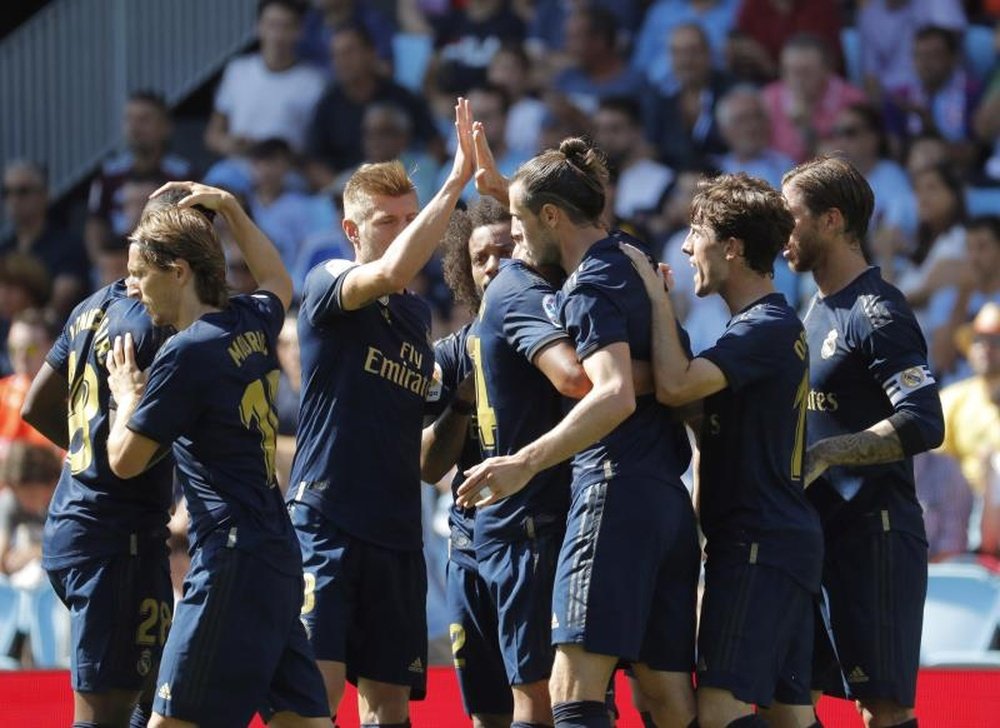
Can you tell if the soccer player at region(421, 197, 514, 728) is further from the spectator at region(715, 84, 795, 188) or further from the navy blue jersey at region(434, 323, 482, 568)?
the spectator at region(715, 84, 795, 188)

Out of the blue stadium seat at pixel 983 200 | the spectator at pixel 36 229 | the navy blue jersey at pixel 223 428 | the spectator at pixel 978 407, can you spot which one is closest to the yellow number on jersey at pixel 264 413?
the navy blue jersey at pixel 223 428

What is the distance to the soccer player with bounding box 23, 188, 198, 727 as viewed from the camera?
5.63 m

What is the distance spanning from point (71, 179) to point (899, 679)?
10.4 metres

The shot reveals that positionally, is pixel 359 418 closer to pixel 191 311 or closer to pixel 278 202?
pixel 191 311

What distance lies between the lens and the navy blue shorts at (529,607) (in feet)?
18.0

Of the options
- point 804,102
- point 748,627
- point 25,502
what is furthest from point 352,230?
point 804,102

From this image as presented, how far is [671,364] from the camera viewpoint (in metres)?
5.28

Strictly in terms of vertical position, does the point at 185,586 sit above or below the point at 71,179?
below

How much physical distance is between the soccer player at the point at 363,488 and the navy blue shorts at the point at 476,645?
0.11m

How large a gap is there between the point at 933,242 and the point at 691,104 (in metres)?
2.04

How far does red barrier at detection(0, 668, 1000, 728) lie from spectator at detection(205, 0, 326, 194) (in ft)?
22.3

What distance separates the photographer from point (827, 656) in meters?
6.01

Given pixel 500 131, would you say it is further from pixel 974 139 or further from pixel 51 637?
pixel 51 637

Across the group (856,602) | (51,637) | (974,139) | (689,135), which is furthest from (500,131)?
(856,602)
